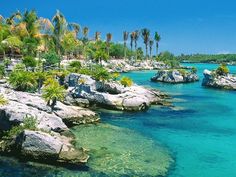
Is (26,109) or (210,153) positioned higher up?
(26,109)

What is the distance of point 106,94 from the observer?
168 feet

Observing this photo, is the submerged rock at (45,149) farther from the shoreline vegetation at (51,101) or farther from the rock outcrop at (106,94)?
the rock outcrop at (106,94)

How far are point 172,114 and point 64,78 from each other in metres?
17.3

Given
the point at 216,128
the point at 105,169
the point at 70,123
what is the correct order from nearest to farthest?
the point at 105,169
the point at 70,123
the point at 216,128

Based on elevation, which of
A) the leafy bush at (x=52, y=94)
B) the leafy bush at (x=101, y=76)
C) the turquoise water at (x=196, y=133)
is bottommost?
the turquoise water at (x=196, y=133)

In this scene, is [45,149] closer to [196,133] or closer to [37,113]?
[37,113]

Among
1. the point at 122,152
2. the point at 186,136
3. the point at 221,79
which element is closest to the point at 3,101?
the point at 122,152

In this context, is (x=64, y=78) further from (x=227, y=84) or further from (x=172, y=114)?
(x=227, y=84)

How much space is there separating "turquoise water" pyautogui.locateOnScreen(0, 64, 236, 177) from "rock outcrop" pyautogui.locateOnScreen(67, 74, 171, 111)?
7.03 feet

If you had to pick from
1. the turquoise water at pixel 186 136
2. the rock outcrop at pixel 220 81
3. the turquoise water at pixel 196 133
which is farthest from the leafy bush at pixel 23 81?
the rock outcrop at pixel 220 81

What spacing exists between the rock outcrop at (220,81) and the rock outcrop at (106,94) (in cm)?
4404

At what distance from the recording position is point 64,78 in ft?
178

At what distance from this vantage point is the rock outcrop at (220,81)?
9182cm

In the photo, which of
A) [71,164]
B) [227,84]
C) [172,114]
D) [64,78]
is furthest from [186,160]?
[227,84]
